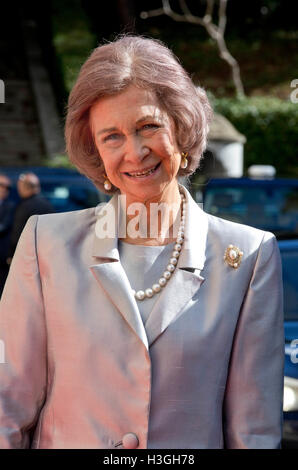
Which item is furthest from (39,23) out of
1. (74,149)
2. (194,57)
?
(74,149)

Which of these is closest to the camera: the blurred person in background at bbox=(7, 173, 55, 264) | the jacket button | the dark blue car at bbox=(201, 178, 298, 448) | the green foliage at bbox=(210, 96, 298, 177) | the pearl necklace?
the jacket button

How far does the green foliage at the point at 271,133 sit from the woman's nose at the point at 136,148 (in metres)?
15.3

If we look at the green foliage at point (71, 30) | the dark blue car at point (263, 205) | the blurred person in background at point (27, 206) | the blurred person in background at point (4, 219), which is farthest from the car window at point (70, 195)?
the green foliage at point (71, 30)

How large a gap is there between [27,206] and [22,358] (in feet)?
18.0

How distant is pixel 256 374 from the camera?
2.09 meters

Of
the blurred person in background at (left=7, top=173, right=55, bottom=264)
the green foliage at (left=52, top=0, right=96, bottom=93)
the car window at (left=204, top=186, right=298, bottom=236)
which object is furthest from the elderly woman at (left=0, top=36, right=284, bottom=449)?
the green foliage at (left=52, top=0, right=96, bottom=93)

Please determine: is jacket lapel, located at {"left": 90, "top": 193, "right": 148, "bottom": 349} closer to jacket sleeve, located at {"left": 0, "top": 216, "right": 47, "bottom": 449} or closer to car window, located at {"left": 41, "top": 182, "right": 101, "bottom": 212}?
jacket sleeve, located at {"left": 0, "top": 216, "right": 47, "bottom": 449}

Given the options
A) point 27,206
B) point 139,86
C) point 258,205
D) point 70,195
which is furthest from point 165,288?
point 70,195

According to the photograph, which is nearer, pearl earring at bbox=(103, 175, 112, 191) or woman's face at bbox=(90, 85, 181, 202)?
Answer: woman's face at bbox=(90, 85, 181, 202)

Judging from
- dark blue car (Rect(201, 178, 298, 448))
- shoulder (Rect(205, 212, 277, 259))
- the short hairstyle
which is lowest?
dark blue car (Rect(201, 178, 298, 448))

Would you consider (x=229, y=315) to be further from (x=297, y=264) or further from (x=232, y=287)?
(x=297, y=264)

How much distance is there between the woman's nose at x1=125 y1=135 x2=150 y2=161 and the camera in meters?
2.09

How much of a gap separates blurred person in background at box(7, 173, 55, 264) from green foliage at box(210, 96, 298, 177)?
1010cm
